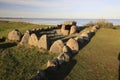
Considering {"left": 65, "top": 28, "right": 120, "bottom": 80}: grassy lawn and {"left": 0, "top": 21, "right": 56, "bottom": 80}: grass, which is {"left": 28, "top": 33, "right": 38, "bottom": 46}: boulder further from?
{"left": 65, "top": 28, "right": 120, "bottom": 80}: grassy lawn

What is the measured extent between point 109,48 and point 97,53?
235 cm

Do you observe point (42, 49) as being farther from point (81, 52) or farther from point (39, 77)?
point (39, 77)

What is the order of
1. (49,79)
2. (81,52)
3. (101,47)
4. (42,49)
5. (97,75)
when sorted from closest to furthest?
(49,79) → (97,75) → (81,52) → (42,49) → (101,47)

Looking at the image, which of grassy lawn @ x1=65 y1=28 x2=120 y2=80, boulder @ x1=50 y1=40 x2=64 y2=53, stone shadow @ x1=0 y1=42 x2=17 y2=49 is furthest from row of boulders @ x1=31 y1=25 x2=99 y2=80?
stone shadow @ x1=0 y1=42 x2=17 y2=49

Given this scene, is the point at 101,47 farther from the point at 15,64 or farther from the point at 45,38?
the point at 15,64

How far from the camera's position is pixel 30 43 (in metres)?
19.3

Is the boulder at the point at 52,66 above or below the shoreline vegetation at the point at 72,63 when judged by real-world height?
above

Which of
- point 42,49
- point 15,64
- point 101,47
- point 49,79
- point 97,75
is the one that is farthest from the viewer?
point 101,47

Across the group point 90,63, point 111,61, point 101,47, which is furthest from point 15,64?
point 101,47

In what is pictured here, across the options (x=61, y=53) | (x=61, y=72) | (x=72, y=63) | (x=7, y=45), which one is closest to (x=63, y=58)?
Result: (x=72, y=63)

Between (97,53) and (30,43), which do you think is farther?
(30,43)

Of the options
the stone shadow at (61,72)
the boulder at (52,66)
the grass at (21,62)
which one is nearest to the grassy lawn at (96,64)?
the stone shadow at (61,72)

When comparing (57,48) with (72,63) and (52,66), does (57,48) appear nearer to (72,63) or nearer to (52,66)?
(72,63)

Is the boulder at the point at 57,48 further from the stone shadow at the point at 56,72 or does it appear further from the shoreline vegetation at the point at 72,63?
the stone shadow at the point at 56,72
